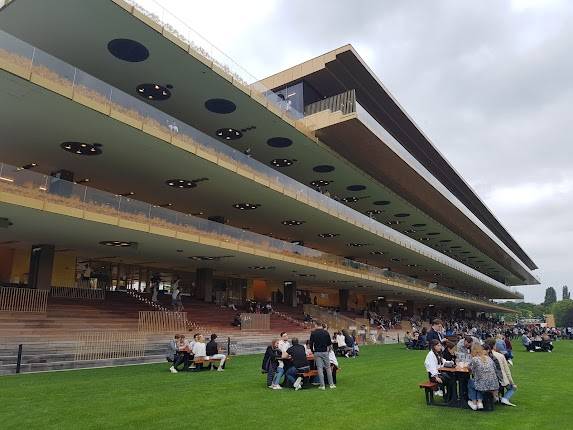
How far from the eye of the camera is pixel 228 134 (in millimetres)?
28953

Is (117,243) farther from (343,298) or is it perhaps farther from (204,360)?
(343,298)

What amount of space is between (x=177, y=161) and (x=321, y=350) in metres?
13.6

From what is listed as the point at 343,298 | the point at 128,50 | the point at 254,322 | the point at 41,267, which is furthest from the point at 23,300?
the point at 343,298

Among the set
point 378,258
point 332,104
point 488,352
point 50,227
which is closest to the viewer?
point 488,352

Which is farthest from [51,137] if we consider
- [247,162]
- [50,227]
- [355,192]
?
[355,192]

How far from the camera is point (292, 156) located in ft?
104

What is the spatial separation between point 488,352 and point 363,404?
2.97m

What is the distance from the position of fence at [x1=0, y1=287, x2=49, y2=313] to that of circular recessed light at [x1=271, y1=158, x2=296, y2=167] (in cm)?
1698

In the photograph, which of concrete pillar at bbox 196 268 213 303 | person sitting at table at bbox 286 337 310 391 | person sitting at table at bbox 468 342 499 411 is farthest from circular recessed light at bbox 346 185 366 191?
person sitting at table at bbox 468 342 499 411

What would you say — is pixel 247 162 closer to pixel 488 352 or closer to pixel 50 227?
pixel 50 227

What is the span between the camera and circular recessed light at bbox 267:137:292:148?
28.9m

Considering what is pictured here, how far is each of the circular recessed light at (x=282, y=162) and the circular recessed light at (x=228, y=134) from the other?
13.5 ft

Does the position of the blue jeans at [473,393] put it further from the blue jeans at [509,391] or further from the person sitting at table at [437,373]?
the blue jeans at [509,391]

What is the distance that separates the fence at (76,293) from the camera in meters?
→ 26.0
